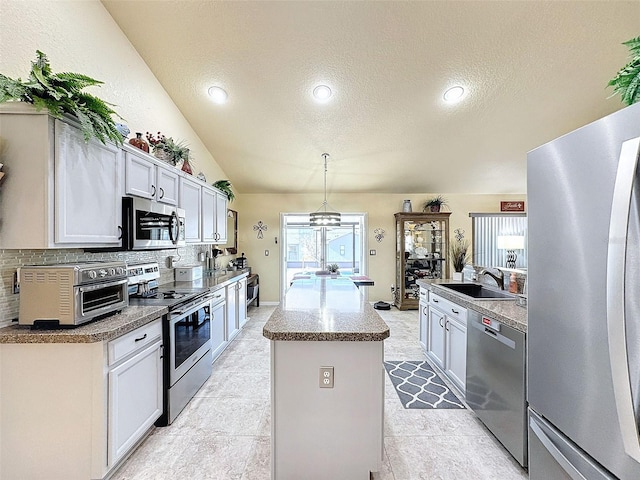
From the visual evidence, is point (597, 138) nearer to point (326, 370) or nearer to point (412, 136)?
point (326, 370)

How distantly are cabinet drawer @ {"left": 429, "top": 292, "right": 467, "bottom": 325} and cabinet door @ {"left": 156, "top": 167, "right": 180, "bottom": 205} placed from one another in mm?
3018

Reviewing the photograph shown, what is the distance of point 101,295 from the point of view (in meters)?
1.90

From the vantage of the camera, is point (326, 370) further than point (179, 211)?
No

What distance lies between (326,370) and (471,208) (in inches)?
238

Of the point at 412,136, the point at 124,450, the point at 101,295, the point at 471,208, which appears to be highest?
the point at 412,136

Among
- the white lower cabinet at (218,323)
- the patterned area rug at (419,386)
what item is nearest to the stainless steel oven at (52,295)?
the white lower cabinet at (218,323)

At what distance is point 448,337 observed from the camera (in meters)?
2.89

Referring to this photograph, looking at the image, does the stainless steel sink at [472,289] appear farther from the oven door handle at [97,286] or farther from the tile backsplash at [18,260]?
the tile backsplash at [18,260]

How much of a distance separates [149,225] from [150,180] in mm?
463

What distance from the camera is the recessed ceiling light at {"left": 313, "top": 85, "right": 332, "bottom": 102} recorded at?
11.3ft

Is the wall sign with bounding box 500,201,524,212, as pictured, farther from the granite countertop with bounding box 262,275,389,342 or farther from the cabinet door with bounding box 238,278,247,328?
the cabinet door with bounding box 238,278,247,328

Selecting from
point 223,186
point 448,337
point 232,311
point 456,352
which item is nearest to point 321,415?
point 456,352

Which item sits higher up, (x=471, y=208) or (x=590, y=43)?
(x=590, y=43)

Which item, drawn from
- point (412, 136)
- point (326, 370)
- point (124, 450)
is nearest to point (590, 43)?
point (412, 136)
